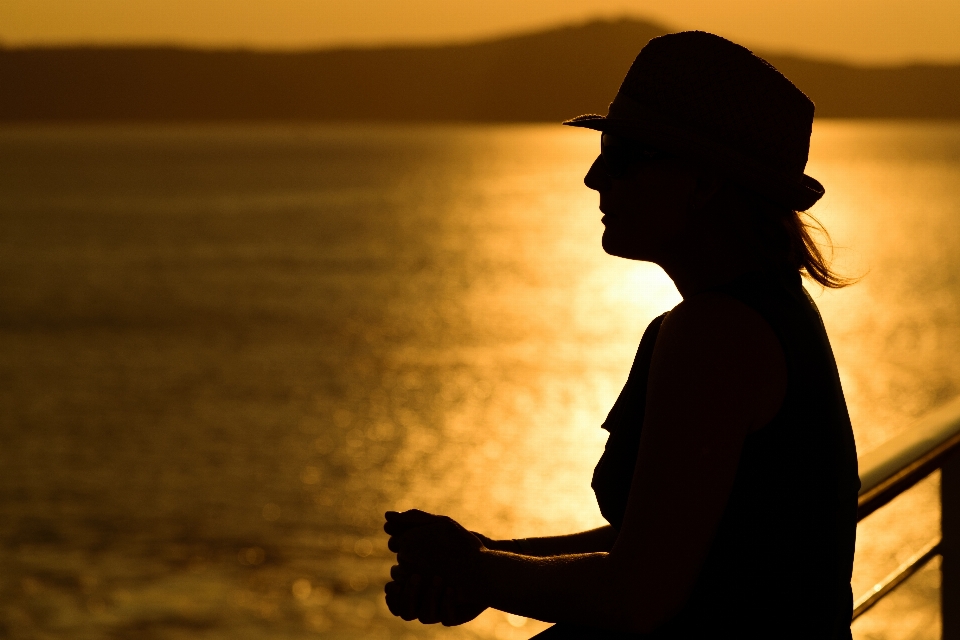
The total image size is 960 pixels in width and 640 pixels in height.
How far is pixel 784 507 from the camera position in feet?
4.66

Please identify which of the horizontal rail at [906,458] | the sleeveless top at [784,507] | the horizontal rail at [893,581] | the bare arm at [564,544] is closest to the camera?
the sleeveless top at [784,507]

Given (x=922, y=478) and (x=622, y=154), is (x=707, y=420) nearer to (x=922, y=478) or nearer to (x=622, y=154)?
(x=622, y=154)

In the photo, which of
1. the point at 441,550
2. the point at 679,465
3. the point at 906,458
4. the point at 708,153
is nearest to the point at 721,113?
the point at 708,153

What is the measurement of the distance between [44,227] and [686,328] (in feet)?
396

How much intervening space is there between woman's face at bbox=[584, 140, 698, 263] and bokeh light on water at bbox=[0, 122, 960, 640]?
0.41 metres

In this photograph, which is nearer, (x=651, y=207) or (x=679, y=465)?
(x=679, y=465)

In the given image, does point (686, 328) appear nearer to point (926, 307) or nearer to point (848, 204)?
point (926, 307)

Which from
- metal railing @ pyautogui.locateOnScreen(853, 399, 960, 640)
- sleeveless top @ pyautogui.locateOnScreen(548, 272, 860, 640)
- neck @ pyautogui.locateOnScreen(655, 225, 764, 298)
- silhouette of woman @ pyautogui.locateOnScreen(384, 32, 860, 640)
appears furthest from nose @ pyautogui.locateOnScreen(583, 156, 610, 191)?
metal railing @ pyautogui.locateOnScreen(853, 399, 960, 640)

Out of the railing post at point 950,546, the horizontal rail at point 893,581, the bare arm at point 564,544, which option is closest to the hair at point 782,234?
the bare arm at point 564,544

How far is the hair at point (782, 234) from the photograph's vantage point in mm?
1522

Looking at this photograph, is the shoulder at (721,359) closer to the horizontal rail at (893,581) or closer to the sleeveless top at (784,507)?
the sleeveless top at (784,507)

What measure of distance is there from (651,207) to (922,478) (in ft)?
3.32

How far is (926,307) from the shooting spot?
6762 cm

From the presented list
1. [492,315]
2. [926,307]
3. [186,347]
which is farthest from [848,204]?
[186,347]
